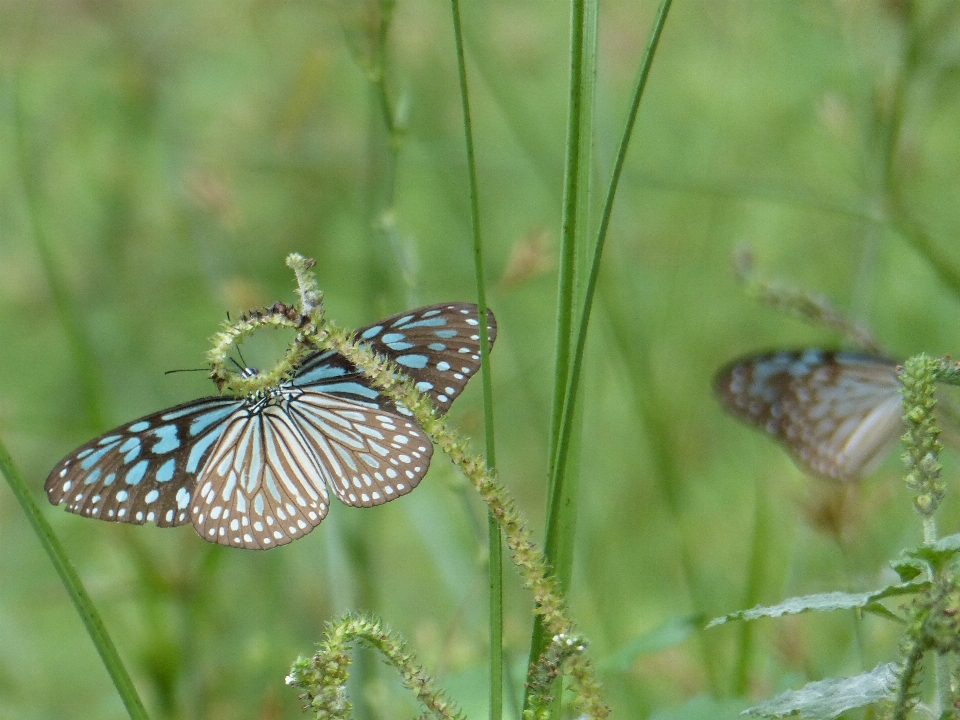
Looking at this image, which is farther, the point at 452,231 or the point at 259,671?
the point at 452,231

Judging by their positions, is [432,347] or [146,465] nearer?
[432,347]

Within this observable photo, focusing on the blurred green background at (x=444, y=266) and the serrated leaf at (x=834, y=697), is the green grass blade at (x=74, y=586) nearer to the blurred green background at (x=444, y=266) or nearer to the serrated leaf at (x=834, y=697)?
the serrated leaf at (x=834, y=697)

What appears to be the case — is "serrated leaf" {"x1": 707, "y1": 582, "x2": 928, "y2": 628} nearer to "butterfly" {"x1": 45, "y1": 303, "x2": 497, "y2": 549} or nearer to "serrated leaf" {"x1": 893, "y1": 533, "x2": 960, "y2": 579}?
"serrated leaf" {"x1": 893, "y1": 533, "x2": 960, "y2": 579}

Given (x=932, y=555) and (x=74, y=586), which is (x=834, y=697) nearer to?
(x=932, y=555)

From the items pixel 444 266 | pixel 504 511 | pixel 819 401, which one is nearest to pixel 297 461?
pixel 504 511

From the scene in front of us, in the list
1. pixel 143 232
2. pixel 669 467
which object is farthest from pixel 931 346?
pixel 143 232

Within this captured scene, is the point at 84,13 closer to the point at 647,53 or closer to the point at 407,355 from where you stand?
the point at 407,355
